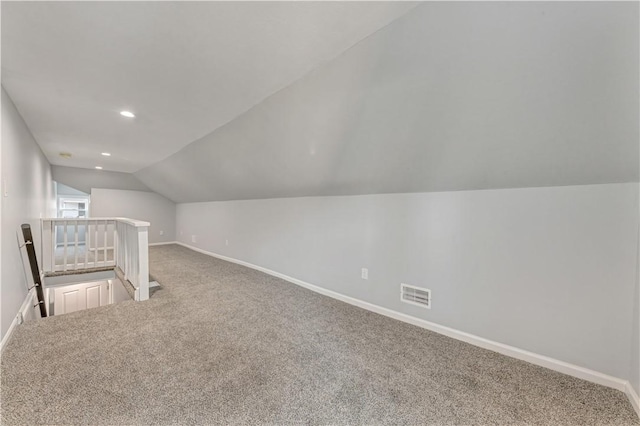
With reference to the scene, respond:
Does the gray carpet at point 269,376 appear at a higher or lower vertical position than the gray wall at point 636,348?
lower

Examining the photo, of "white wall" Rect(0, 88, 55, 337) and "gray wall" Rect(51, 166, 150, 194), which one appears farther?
"gray wall" Rect(51, 166, 150, 194)

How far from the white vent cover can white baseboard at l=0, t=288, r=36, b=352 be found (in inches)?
123

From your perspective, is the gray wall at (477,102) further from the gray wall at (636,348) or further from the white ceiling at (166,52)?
the gray wall at (636,348)

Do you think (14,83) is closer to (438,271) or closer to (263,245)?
(263,245)

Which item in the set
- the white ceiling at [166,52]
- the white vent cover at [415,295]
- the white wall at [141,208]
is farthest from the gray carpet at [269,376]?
the white wall at [141,208]

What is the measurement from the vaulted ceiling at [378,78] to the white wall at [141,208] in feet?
A: 16.1

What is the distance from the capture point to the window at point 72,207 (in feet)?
25.0

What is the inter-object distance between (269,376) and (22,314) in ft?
8.54

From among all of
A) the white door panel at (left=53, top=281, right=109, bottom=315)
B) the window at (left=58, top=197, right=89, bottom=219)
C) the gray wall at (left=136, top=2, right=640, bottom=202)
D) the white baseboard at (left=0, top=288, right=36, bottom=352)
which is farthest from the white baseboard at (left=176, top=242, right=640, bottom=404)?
the window at (left=58, top=197, right=89, bottom=219)

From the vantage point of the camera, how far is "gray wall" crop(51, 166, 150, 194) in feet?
19.6

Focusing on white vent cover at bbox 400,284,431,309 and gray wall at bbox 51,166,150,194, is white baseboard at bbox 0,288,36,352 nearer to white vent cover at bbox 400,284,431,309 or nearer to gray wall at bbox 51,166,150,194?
white vent cover at bbox 400,284,431,309

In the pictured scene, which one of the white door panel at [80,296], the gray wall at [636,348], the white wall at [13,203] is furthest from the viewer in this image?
the white door panel at [80,296]

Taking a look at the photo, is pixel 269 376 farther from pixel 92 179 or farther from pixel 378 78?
pixel 92 179

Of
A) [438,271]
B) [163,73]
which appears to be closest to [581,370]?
[438,271]
